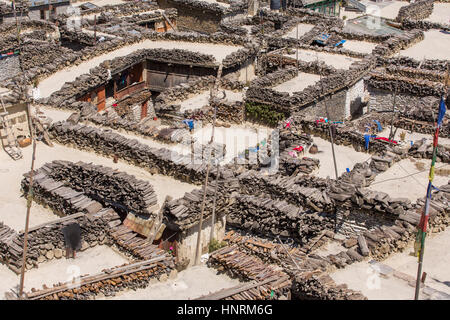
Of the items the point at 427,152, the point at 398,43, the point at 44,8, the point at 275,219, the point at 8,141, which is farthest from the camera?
the point at 44,8

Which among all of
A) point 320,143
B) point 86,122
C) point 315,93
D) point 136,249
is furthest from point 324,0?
point 136,249

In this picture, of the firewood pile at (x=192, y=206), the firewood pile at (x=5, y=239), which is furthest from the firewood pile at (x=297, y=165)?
the firewood pile at (x=5, y=239)

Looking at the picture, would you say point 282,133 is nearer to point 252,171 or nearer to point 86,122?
point 252,171

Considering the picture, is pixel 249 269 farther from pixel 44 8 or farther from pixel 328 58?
pixel 44 8

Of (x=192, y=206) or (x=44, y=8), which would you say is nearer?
(x=192, y=206)

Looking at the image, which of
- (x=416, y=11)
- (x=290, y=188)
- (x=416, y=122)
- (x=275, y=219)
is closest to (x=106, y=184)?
(x=275, y=219)

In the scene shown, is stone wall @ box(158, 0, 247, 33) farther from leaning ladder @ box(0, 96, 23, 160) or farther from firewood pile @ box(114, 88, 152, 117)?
leaning ladder @ box(0, 96, 23, 160)

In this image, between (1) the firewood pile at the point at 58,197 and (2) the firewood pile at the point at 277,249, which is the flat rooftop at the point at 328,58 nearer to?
(2) the firewood pile at the point at 277,249
